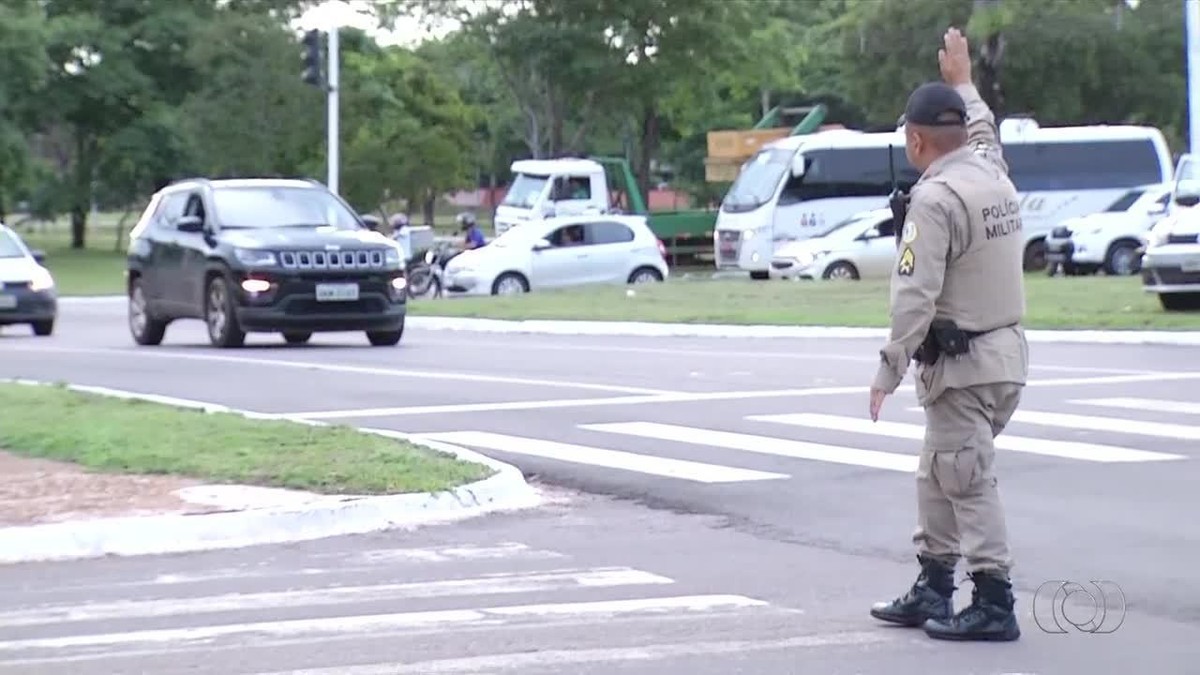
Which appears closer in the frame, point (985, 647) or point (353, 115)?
point (985, 647)

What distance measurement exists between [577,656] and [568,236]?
30048 millimetres

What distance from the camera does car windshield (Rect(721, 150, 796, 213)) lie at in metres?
45.4

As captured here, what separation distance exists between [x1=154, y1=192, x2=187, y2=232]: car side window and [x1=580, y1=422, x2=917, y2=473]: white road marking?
10.5 meters

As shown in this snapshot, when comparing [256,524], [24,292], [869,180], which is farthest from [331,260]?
[869,180]

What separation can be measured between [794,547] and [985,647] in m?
2.37

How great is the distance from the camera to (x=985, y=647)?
23.6 ft

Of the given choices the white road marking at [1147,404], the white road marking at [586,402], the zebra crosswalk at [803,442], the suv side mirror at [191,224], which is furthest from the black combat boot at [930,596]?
the suv side mirror at [191,224]

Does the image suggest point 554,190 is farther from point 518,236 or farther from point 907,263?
point 907,263

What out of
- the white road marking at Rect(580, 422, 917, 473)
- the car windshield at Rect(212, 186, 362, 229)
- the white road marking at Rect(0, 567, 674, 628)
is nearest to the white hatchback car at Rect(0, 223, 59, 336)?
the car windshield at Rect(212, 186, 362, 229)

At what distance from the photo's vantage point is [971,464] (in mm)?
7094

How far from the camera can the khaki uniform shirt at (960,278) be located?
704cm

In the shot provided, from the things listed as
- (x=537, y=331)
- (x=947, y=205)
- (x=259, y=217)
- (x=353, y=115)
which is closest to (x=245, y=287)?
(x=259, y=217)

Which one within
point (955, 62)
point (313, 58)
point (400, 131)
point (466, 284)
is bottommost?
point (466, 284)

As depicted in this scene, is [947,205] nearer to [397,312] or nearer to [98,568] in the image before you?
[98,568]
